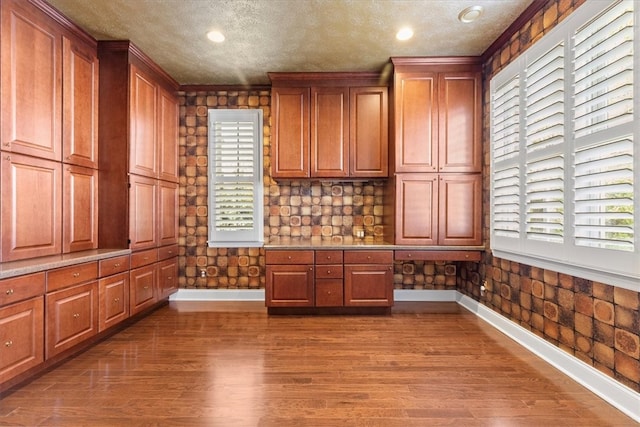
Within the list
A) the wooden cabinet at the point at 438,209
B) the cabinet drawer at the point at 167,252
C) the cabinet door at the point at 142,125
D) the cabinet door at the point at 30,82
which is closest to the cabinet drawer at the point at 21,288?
the cabinet door at the point at 30,82

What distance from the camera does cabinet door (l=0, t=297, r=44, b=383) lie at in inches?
74.2

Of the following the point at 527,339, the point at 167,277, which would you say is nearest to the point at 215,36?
the point at 167,277

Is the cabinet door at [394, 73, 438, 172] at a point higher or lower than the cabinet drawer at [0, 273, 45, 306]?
higher

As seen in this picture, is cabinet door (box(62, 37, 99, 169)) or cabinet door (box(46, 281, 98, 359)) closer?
cabinet door (box(46, 281, 98, 359))

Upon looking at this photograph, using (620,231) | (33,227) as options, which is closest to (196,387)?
(33,227)

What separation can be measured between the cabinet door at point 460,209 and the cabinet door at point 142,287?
313 cm

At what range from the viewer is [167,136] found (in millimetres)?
3771

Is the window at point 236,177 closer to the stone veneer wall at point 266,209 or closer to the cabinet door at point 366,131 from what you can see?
the stone veneer wall at point 266,209

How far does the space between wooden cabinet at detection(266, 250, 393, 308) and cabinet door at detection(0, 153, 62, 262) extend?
1.87m

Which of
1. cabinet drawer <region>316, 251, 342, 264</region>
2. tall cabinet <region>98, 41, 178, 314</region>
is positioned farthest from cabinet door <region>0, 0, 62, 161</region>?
cabinet drawer <region>316, 251, 342, 264</region>

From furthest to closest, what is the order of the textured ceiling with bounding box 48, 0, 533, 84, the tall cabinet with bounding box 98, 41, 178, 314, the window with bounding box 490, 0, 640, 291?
the tall cabinet with bounding box 98, 41, 178, 314 < the textured ceiling with bounding box 48, 0, 533, 84 < the window with bounding box 490, 0, 640, 291

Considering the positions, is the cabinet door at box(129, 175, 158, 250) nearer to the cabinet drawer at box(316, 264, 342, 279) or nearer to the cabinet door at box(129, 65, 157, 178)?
the cabinet door at box(129, 65, 157, 178)

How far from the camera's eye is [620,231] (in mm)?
1723

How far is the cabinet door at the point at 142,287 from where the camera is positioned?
3080 mm
